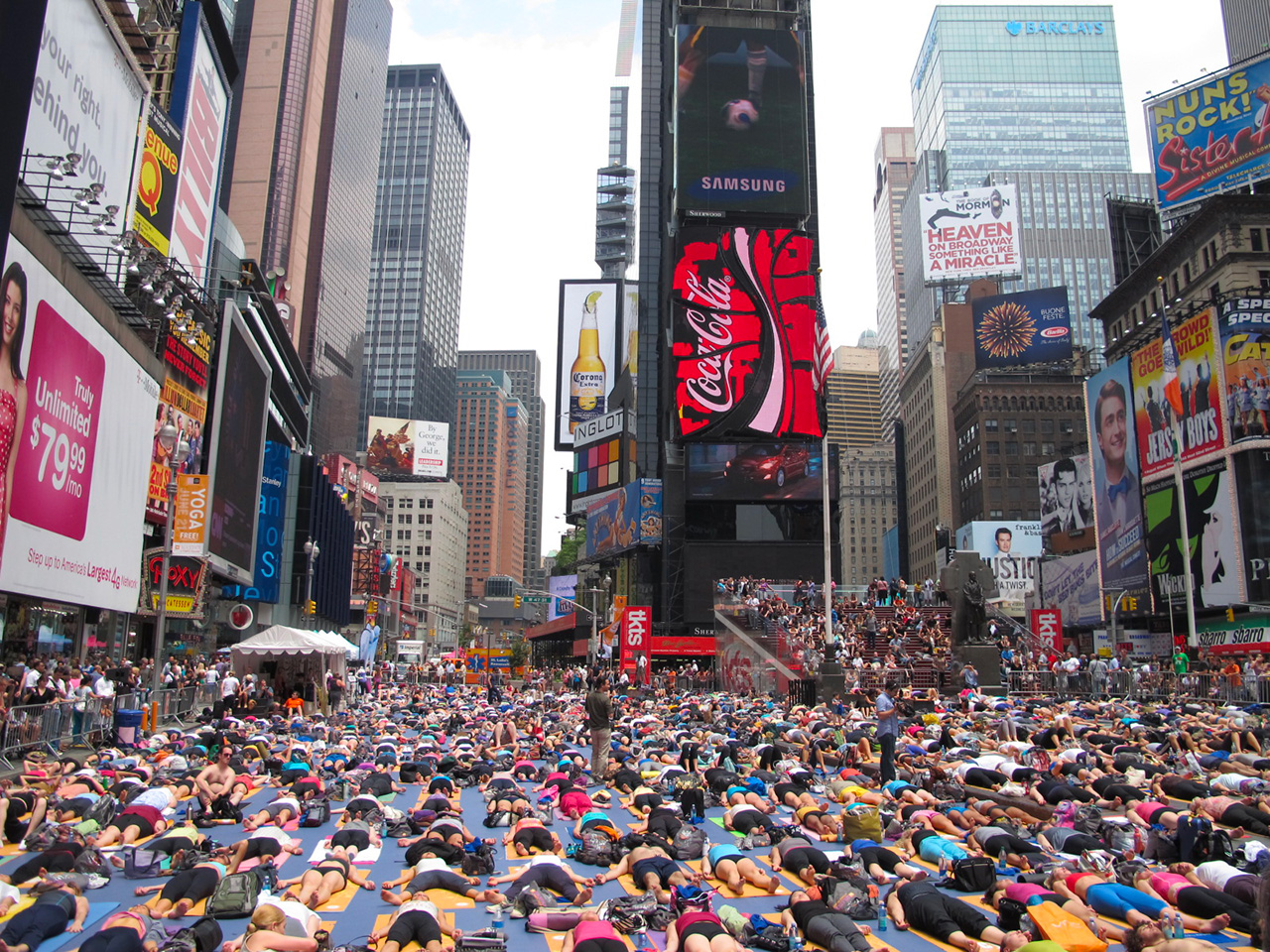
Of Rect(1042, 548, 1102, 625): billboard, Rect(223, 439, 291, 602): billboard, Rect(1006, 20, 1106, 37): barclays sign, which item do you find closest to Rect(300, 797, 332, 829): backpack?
Rect(223, 439, 291, 602): billboard

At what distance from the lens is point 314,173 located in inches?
5965

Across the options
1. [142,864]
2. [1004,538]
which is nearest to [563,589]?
[1004,538]

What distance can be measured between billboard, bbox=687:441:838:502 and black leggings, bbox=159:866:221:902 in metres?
55.6

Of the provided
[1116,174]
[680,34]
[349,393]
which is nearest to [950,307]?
[680,34]

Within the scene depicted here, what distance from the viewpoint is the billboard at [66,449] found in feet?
61.0

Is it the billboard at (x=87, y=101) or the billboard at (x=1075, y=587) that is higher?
the billboard at (x=87, y=101)

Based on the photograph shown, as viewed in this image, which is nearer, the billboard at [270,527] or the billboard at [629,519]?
the billboard at [270,527]

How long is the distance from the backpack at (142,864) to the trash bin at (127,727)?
10885mm

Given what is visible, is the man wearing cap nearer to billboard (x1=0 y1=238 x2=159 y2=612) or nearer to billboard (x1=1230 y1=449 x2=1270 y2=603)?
billboard (x1=0 y1=238 x2=159 y2=612)

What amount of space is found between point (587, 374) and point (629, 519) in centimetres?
3827

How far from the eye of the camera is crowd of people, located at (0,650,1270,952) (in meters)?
8.77

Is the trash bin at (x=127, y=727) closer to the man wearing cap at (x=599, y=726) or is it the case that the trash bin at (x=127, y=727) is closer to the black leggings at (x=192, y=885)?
the man wearing cap at (x=599, y=726)

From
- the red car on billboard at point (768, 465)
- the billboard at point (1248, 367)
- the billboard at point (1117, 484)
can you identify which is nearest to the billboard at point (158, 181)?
the red car on billboard at point (768, 465)

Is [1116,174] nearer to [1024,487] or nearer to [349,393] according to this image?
[1024,487]
